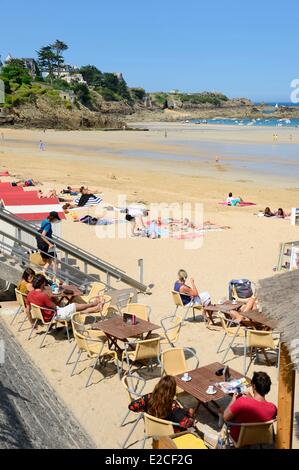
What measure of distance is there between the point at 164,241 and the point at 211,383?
28.9ft

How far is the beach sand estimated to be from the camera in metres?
6.39

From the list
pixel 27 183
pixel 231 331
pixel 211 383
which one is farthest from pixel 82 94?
pixel 211 383

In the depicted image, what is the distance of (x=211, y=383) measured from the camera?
5617mm

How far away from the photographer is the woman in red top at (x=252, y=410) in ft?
15.8

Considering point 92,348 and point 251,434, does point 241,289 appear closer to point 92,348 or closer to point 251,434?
point 92,348

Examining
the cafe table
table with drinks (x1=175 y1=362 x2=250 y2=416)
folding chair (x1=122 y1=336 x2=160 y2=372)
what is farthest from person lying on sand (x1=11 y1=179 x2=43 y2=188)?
table with drinks (x1=175 y1=362 x2=250 y2=416)

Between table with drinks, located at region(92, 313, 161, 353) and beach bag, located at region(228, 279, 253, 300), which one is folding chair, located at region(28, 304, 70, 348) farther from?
beach bag, located at region(228, 279, 253, 300)

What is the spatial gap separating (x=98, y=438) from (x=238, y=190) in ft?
65.0

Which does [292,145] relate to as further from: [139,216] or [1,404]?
[1,404]

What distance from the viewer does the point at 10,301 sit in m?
9.65

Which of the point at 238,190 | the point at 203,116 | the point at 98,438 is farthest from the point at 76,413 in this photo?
the point at 203,116

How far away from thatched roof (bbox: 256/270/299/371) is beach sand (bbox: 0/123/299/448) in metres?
1.57

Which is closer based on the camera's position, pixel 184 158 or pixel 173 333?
pixel 173 333

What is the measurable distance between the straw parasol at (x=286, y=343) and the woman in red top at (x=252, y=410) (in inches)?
5.2
